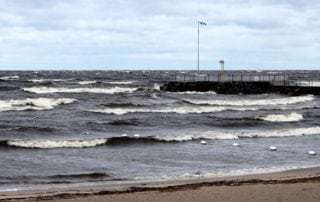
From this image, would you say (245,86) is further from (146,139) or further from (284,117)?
(146,139)

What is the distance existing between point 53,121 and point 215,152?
14.7 meters

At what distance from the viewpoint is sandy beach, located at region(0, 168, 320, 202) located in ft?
34.7

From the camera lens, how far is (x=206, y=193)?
1112 centimetres

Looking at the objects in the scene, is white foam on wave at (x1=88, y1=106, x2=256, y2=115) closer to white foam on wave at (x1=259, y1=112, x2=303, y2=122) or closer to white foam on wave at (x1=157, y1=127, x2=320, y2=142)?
white foam on wave at (x1=259, y1=112, x2=303, y2=122)

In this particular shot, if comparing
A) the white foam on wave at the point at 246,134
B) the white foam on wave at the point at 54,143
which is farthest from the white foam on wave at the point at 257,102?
the white foam on wave at the point at 54,143

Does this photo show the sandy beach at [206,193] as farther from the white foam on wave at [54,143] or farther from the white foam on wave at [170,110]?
the white foam on wave at [170,110]

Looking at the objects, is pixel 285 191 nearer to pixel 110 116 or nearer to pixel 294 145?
pixel 294 145

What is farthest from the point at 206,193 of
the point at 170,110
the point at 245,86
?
the point at 245,86

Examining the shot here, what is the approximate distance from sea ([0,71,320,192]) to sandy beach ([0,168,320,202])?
218 centimetres

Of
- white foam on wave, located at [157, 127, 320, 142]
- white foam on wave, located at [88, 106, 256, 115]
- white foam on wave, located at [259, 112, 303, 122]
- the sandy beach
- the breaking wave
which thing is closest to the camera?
the sandy beach

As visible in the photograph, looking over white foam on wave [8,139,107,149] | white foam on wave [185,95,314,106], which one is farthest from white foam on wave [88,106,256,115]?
white foam on wave [8,139,107,149]

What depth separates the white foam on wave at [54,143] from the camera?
22587 mm

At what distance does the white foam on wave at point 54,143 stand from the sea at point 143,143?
1.4 inches

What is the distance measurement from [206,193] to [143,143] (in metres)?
13.0
